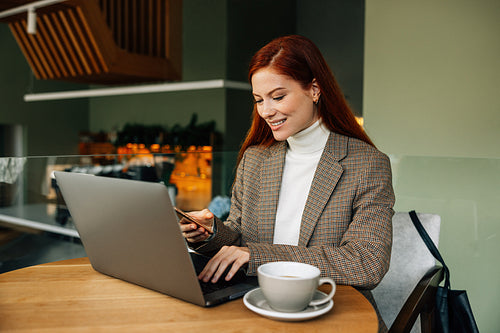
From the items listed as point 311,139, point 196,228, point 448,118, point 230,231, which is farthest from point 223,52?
point 196,228

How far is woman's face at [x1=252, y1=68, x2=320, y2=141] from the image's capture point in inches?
53.4

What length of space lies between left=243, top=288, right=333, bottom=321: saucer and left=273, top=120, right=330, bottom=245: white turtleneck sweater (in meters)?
0.56

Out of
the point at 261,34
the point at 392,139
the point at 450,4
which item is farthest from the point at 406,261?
the point at 261,34

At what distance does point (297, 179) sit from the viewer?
153cm

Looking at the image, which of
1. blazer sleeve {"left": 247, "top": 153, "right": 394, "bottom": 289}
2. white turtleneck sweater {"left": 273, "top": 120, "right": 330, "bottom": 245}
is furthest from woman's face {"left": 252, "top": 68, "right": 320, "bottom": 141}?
blazer sleeve {"left": 247, "top": 153, "right": 394, "bottom": 289}

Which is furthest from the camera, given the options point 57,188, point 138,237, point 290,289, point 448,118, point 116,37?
point 116,37

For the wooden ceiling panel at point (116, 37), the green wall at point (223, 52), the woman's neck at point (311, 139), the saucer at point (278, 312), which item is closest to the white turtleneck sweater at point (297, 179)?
the woman's neck at point (311, 139)

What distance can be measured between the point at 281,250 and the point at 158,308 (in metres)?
0.34

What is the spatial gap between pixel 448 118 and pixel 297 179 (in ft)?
5.32

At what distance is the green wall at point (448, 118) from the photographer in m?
2.22

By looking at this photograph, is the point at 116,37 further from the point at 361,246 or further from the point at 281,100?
the point at 361,246

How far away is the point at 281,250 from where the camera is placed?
1.11 m

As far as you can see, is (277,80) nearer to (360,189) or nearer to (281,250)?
(360,189)

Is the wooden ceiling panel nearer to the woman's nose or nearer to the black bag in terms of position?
the woman's nose
